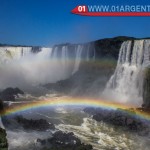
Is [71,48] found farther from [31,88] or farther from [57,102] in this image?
[57,102]

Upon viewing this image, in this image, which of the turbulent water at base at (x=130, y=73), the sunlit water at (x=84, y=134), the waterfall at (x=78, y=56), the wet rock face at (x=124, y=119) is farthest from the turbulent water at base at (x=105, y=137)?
the waterfall at (x=78, y=56)

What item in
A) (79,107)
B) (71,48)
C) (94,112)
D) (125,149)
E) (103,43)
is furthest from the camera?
(71,48)

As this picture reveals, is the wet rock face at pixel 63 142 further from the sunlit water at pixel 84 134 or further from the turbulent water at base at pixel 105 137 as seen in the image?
the turbulent water at base at pixel 105 137

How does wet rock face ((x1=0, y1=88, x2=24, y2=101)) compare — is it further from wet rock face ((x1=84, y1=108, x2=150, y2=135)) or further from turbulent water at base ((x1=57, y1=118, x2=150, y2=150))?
turbulent water at base ((x1=57, y1=118, x2=150, y2=150))

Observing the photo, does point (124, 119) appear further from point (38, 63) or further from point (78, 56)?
point (38, 63)

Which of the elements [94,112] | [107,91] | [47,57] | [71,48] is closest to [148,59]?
[107,91]

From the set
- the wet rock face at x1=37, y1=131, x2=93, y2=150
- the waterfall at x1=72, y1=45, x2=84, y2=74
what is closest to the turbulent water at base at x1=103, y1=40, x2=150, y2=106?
the waterfall at x1=72, y1=45, x2=84, y2=74
